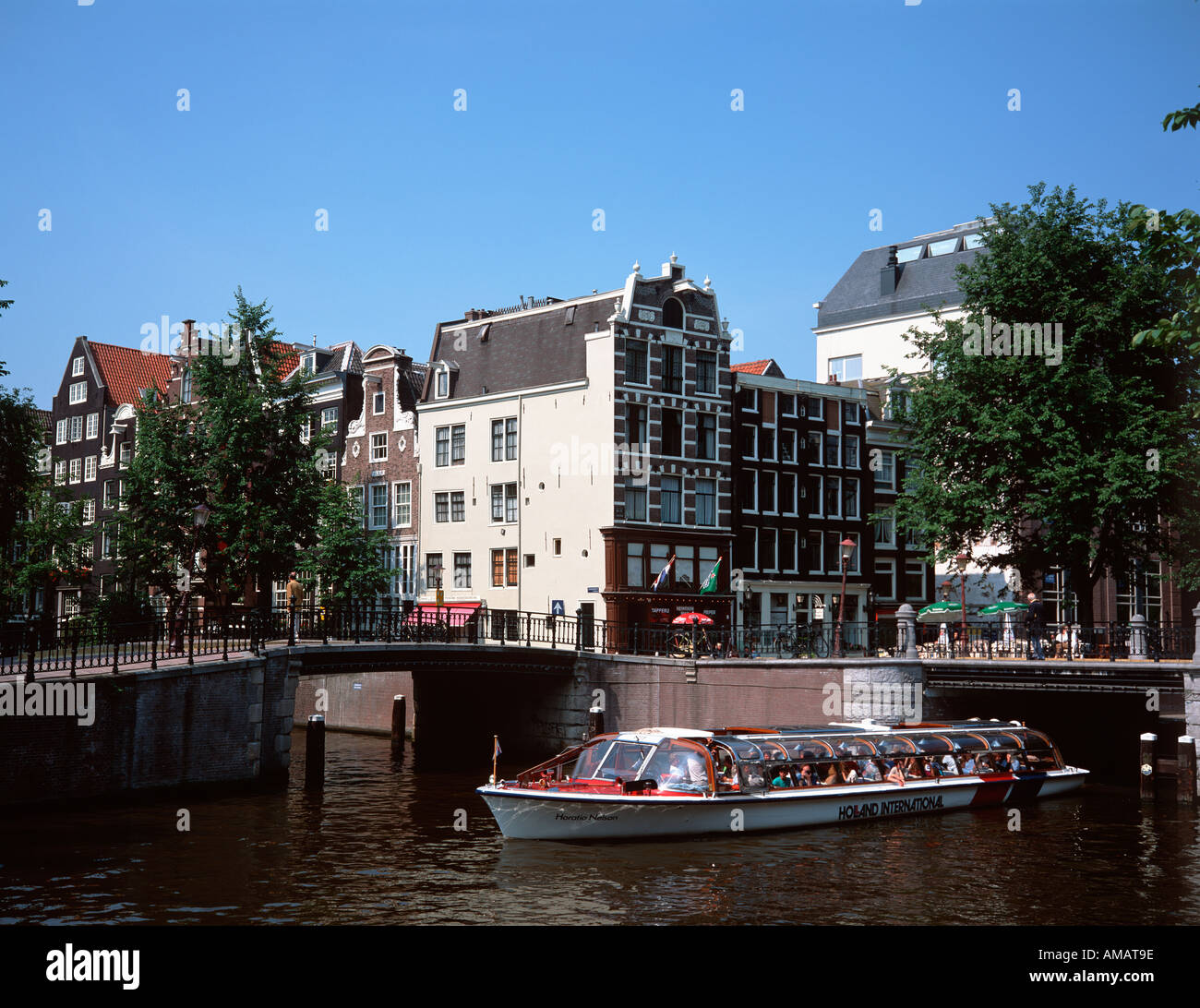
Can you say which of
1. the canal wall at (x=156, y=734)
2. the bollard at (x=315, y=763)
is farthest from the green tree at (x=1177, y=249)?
the bollard at (x=315, y=763)

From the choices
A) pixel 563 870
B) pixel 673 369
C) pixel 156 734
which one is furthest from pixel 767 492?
pixel 563 870

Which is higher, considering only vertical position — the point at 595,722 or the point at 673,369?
the point at 673,369

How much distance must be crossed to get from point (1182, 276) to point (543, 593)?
40698 millimetres

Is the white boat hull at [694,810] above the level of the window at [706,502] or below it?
below

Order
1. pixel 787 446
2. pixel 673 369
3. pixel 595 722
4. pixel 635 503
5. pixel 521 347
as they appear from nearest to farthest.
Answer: pixel 595 722, pixel 635 503, pixel 673 369, pixel 787 446, pixel 521 347

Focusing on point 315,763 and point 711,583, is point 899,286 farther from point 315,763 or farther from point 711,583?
point 315,763

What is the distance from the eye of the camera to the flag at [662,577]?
172 feet

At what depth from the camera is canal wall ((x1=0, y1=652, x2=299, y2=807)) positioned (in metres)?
28.9

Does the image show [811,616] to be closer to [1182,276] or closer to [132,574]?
[132,574]

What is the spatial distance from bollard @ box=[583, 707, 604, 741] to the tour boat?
13692 mm

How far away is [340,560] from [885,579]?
2534 centimetres

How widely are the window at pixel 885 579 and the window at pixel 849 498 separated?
3051 mm

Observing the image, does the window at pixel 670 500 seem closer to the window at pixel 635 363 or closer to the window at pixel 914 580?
the window at pixel 635 363

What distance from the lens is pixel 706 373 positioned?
57.2 m
